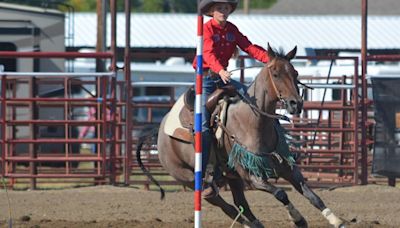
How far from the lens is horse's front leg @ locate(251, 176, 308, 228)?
964 centimetres

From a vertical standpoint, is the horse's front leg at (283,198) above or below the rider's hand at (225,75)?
below

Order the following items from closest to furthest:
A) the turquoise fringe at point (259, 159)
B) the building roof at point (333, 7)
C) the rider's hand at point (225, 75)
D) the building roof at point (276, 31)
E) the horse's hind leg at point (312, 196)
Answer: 1. the horse's hind leg at point (312, 196)
2. the rider's hand at point (225, 75)
3. the turquoise fringe at point (259, 159)
4. the building roof at point (276, 31)
5. the building roof at point (333, 7)

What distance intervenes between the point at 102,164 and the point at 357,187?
3.92m

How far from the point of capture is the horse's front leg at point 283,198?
964 centimetres

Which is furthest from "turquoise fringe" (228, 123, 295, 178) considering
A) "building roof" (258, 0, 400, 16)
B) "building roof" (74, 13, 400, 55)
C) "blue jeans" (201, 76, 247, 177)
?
"building roof" (258, 0, 400, 16)

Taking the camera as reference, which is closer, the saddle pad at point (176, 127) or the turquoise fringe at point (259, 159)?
the turquoise fringe at point (259, 159)

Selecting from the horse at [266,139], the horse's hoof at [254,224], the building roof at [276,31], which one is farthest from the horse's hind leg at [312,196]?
the building roof at [276,31]

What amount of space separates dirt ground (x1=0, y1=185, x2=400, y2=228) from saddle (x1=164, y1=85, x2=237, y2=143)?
3.82 feet

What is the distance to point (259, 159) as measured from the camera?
9.82m

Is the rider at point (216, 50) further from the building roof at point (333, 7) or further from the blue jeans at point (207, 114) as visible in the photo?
the building roof at point (333, 7)

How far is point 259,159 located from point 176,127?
126cm

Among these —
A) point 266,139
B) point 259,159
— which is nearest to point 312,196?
point 259,159

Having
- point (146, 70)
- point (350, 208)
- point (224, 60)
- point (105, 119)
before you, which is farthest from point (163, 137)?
point (146, 70)

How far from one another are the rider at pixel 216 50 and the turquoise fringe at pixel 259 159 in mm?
380
